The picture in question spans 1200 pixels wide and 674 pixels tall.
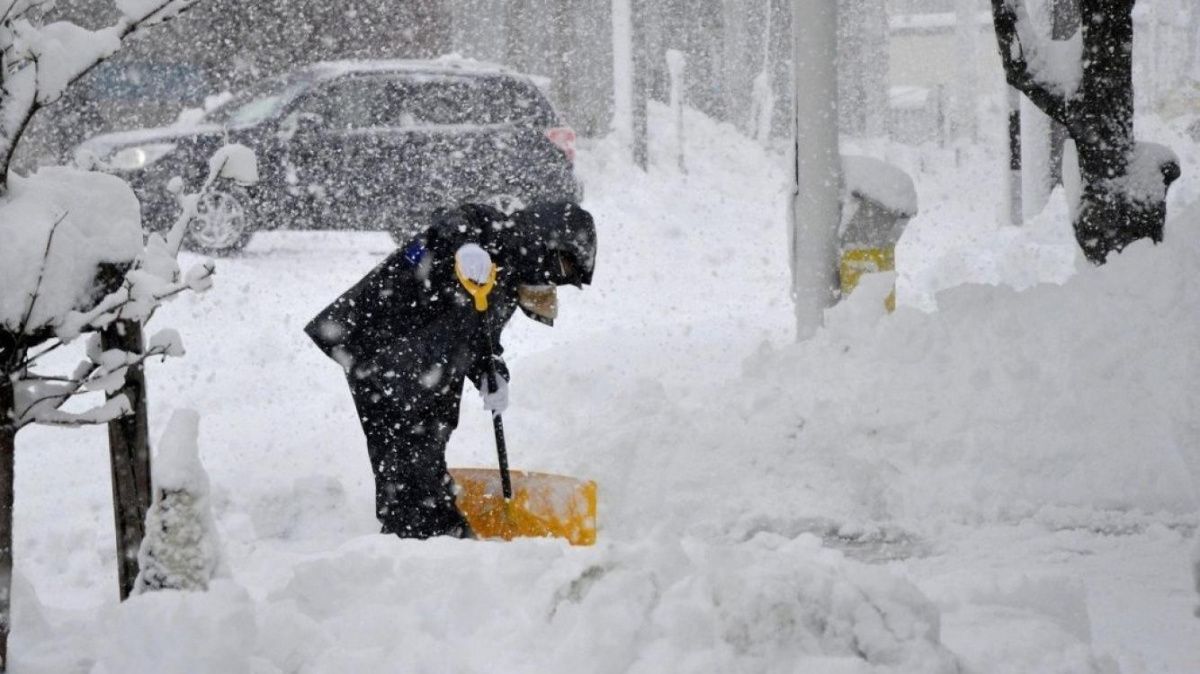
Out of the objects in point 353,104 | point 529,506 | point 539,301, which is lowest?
point 529,506

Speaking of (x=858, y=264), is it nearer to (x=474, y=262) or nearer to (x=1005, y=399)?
(x=1005, y=399)

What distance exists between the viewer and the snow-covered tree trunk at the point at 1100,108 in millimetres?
6742

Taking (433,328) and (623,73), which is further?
(623,73)

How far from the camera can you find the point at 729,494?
18.4ft

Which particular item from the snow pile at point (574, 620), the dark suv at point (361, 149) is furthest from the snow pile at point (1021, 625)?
the dark suv at point (361, 149)

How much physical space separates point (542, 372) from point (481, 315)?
3227 mm

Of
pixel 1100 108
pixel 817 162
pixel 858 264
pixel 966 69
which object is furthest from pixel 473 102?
pixel 966 69

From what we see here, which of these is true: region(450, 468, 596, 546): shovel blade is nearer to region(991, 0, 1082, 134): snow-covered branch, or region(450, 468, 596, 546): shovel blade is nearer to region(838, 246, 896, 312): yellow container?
region(838, 246, 896, 312): yellow container

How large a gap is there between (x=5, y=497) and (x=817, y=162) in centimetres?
472

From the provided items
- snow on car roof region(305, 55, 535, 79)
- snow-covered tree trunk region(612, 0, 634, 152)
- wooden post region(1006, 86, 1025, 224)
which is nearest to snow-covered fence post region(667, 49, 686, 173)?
snow-covered tree trunk region(612, 0, 634, 152)

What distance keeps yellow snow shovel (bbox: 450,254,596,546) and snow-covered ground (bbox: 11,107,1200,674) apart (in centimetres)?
41

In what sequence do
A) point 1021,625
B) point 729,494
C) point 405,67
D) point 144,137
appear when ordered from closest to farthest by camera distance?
point 1021,625
point 729,494
point 144,137
point 405,67

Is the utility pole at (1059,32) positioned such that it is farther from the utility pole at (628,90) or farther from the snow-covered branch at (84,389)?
the snow-covered branch at (84,389)

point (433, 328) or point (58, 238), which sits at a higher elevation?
point (58, 238)
